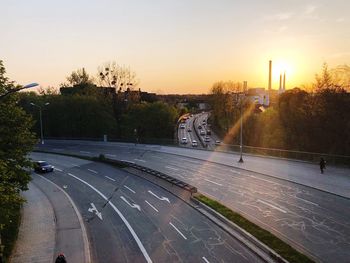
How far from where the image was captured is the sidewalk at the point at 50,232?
54.0ft

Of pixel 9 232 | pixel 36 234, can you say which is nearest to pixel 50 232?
pixel 36 234

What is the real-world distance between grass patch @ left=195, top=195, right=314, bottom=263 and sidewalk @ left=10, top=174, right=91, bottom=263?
801 cm

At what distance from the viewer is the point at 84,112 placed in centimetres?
7475

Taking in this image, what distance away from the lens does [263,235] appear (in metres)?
17.4

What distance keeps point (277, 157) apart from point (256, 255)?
1088 inches

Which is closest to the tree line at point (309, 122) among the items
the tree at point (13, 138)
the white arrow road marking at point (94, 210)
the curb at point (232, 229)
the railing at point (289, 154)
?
the railing at point (289, 154)

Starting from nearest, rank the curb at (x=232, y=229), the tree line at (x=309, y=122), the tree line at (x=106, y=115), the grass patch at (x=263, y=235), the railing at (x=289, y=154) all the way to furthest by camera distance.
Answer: the grass patch at (x=263, y=235), the curb at (x=232, y=229), the railing at (x=289, y=154), the tree line at (x=309, y=122), the tree line at (x=106, y=115)

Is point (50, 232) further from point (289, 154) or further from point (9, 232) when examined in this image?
point (289, 154)

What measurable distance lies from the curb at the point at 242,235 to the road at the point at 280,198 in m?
1.81

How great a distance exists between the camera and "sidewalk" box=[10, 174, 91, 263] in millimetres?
16453

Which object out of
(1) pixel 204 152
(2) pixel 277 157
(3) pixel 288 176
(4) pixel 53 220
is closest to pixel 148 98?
(1) pixel 204 152

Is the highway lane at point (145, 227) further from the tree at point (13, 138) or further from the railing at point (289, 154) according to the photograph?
the railing at point (289, 154)

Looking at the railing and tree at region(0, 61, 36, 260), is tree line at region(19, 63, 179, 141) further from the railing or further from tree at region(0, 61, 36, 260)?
tree at region(0, 61, 36, 260)

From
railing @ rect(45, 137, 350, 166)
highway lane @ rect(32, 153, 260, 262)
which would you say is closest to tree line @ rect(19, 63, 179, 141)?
railing @ rect(45, 137, 350, 166)
